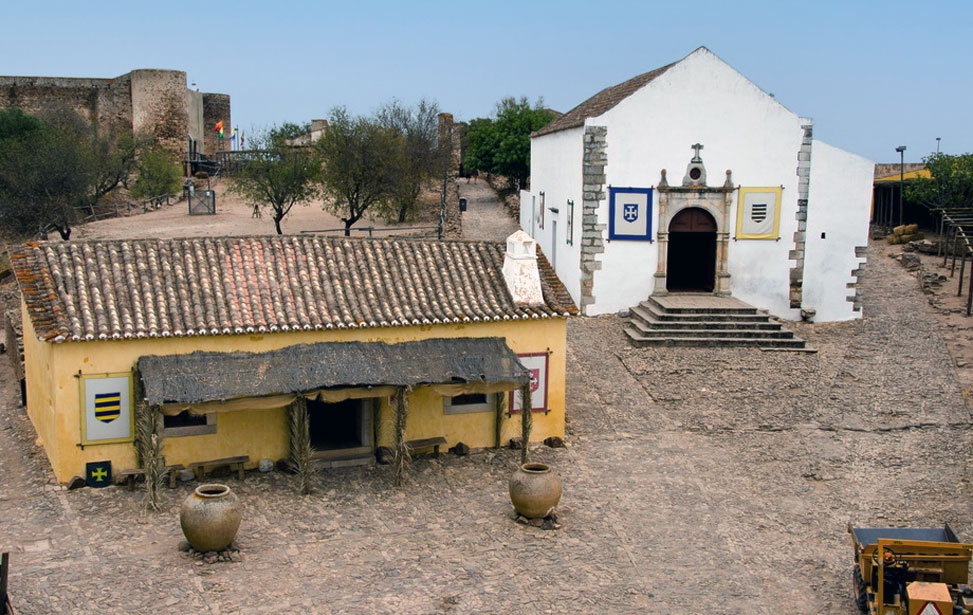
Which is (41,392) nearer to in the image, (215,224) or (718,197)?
(718,197)

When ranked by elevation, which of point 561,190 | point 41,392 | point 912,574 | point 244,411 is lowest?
point 912,574

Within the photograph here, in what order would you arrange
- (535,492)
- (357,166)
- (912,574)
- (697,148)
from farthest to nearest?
(357,166)
(697,148)
(535,492)
(912,574)

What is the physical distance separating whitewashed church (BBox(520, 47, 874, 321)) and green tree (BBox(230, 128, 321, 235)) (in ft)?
35.7

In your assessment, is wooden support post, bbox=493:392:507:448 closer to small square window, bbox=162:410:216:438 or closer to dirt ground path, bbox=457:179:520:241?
small square window, bbox=162:410:216:438

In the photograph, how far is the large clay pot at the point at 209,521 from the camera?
11578 millimetres

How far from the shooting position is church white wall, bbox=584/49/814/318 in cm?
2339

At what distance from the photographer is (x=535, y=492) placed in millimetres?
12828

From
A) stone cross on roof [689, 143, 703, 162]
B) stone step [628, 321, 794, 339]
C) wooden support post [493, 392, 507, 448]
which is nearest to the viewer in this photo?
wooden support post [493, 392, 507, 448]

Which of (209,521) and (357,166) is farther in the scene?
(357,166)

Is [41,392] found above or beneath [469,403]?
above

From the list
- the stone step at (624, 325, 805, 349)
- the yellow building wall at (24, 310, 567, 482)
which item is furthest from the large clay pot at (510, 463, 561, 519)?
the stone step at (624, 325, 805, 349)

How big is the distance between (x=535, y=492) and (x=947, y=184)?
2541 cm

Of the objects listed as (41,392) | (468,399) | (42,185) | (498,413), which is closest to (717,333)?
(498,413)

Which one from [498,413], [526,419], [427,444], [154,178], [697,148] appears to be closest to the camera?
[526,419]
